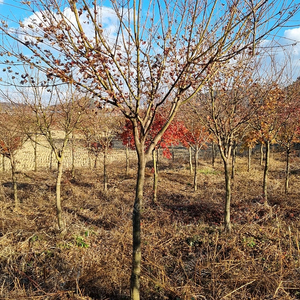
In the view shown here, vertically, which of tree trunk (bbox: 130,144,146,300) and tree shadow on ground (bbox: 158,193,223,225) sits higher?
tree trunk (bbox: 130,144,146,300)

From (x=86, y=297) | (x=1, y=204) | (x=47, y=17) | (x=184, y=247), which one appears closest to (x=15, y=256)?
(x=86, y=297)

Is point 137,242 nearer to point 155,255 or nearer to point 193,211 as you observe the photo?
point 155,255

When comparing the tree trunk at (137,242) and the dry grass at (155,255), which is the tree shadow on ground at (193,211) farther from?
the tree trunk at (137,242)

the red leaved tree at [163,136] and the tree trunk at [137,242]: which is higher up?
the red leaved tree at [163,136]

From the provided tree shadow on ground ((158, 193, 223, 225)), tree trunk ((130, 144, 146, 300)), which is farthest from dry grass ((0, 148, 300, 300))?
tree trunk ((130, 144, 146, 300))

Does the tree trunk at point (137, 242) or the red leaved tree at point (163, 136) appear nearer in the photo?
the tree trunk at point (137, 242)

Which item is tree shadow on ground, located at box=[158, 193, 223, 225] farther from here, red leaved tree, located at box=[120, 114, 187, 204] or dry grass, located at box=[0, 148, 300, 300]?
red leaved tree, located at box=[120, 114, 187, 204]

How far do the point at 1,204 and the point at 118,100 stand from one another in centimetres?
866

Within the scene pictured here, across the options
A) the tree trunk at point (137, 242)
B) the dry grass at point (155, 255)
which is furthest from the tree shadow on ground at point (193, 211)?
the tree trunk at point (137, 242)

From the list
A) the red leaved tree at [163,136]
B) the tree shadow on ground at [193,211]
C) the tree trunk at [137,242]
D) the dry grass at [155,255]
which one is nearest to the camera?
the tree trunk at [137,242]

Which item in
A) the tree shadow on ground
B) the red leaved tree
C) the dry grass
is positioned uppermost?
the red leaved tree

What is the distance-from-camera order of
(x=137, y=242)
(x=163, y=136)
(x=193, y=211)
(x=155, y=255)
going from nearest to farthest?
(x=137, y=242) → (x=155, y=255) → (x=193, y=211) → (x=163, y=136)

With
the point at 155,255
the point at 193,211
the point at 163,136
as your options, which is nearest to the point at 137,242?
the point at 155,255

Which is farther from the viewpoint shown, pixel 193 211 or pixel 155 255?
pixel 193 211
